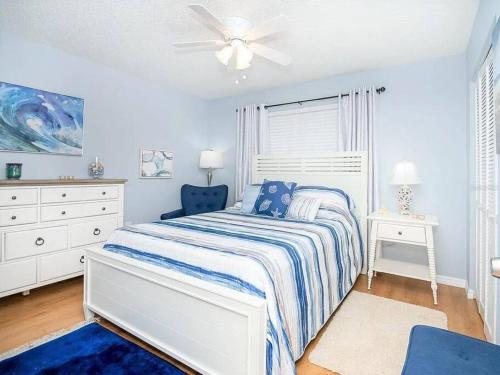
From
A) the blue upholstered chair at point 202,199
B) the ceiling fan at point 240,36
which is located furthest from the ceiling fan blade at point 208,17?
the blue upholstered chair at point 202,199

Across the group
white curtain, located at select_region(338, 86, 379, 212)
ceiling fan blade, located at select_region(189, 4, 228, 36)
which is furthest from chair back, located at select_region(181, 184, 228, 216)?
ceiling fan blade, located at select_region(189, 4, 228, 36)

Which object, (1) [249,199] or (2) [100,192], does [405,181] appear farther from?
(2) [100,192]

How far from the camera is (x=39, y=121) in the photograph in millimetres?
2758

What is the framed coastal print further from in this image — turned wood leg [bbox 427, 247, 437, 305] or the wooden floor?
turned wood leg [bbox 427, 247, 437, 305]

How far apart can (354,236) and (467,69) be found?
199 cm

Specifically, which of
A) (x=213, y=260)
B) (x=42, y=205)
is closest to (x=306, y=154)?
(x=213, y=260)

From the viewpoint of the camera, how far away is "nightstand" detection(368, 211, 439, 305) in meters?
2.49

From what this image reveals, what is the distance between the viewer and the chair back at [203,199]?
3.89 m

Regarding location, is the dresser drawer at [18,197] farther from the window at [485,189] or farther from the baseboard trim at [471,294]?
the baseboard trim at [471,294]

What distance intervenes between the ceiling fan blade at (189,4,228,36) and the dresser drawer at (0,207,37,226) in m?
2.16

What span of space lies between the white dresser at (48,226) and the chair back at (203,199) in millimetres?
1076

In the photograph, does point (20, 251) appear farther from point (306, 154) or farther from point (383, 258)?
point (383, 258)

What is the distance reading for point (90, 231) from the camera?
9.28 ft

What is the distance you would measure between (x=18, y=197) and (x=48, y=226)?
0.35 meters
